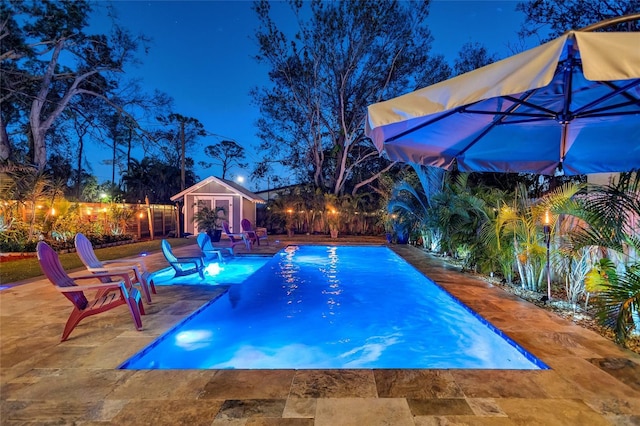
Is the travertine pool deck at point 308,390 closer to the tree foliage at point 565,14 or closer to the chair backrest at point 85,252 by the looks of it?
the chair backrest at point 85,252

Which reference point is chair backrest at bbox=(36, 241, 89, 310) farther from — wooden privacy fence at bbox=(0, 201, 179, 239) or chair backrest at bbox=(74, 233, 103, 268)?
wooden privacy fence at bbox=(0, 201, 179, 239)

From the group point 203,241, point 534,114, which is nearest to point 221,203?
point 203,241

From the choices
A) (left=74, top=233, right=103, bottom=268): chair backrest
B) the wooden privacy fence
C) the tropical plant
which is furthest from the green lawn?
the tropical plant

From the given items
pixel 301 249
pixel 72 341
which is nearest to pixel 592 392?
pixel 72 341

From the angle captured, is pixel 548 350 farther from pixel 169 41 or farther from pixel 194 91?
pixel 194 91

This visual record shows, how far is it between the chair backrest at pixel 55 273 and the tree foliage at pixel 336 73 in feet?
51.4

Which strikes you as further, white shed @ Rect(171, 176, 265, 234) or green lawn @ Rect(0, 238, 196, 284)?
white shed @ Rect(171, 176, 265, 234)

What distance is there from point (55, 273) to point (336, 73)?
1736 centimetres

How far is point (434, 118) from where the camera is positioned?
Answer: 3406 mm

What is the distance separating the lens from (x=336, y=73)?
18297mm

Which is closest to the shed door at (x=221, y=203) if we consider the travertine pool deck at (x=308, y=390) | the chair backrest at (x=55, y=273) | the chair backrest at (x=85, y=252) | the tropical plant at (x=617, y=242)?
the chair backrest at (x=85, y=252)

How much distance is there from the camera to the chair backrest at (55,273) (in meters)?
3.47

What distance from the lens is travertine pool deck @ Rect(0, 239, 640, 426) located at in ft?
6.97

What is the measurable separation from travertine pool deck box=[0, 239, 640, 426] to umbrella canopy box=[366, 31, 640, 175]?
2.02 metres
